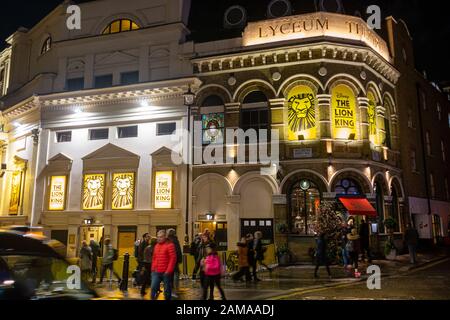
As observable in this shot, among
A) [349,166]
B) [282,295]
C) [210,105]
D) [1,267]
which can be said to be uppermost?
[210,105]

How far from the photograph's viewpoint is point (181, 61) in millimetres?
23859

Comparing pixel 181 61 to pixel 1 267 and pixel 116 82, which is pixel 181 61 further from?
pixel 1 267

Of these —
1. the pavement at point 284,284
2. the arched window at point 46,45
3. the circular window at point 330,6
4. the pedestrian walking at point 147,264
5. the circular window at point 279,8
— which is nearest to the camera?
the pavement at point 284,284

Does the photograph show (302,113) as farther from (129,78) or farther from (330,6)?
(129,78)

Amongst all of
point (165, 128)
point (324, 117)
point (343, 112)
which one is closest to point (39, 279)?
point (324, 117)

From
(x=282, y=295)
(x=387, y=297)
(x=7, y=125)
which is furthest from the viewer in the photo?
(x=7, y=125)

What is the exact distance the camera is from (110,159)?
24.1 m

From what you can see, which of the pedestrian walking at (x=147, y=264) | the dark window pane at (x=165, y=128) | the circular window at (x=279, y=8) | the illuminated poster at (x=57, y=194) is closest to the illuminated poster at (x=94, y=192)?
the illuminated poster at (x=57, y=194)

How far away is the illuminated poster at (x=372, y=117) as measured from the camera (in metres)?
22.6

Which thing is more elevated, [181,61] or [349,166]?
[181,61]

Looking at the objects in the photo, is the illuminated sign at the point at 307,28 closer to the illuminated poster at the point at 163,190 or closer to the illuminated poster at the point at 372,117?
the illuminated poster at the point at 372,117

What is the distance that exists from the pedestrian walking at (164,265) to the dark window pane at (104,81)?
1715cm

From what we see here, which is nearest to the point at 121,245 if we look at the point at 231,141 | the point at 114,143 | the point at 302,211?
the point at 114,143

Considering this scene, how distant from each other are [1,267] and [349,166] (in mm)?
18205
